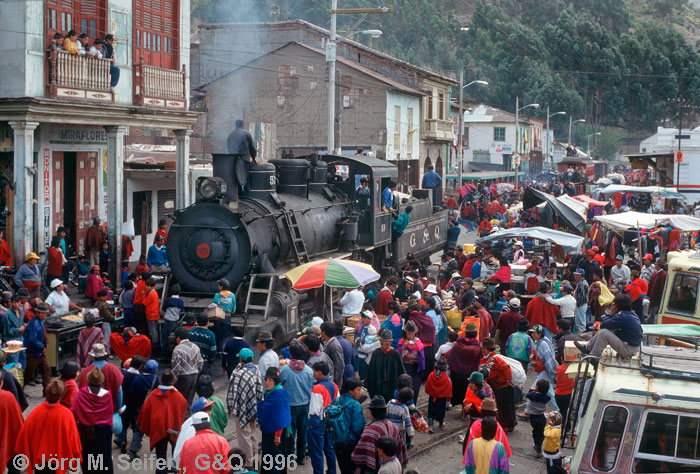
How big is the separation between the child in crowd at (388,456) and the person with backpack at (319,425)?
1.83m

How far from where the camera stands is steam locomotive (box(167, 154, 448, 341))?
13.6 m

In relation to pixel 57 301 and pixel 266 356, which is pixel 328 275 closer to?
pixel 266 356

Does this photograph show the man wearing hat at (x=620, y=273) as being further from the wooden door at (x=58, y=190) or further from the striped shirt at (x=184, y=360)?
the wooden door at (x=58, y=190)

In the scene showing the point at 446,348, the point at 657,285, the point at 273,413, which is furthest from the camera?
the point at 657,285

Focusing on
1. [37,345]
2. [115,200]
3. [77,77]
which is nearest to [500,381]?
[37,345]

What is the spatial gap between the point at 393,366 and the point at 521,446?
6.57 feet

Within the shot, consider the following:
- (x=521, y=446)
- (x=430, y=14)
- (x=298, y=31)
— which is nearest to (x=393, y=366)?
(x=521, y=446)

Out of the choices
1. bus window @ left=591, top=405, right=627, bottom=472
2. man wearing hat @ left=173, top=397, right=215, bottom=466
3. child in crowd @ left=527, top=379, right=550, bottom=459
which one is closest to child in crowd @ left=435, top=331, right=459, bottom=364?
child in crowd @ left=527, top=379, right=550, bottom=459

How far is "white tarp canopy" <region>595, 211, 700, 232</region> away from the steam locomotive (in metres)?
7.60

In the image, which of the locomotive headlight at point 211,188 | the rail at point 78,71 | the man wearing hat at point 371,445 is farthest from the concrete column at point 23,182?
the man wearing hat at point 371,445

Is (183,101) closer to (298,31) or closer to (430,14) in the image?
(298,31)

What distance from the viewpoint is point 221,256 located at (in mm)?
13633

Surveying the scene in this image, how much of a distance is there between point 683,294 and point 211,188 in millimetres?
7599

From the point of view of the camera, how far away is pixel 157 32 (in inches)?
830
